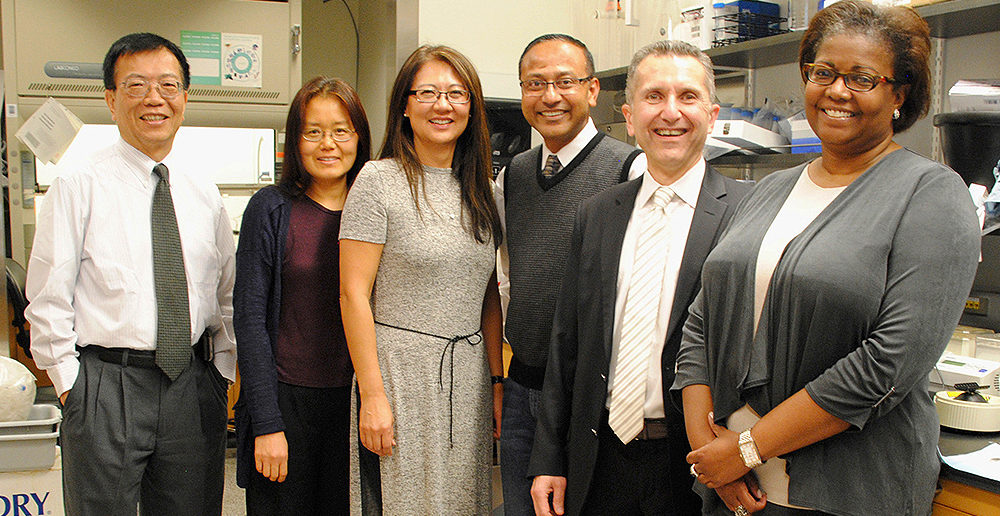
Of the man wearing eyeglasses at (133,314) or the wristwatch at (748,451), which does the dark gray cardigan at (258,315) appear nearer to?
the man wearing eyeglasses at (133,314)

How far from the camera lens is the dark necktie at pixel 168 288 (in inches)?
73.8

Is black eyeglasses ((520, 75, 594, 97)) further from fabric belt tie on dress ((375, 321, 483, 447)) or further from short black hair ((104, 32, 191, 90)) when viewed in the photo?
short black hair ((104, 32, 191, 90))

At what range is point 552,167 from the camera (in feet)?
6.24

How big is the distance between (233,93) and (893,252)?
314 cm

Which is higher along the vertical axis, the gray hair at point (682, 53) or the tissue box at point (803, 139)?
the gray hair at point (682, 53)

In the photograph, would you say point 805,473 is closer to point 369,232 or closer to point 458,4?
point 369,232

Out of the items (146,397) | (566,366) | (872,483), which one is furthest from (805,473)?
(146,397)

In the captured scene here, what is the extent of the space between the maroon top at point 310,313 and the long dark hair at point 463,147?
10.7 inches

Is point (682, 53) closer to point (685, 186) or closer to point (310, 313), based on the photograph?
point (685, 186)

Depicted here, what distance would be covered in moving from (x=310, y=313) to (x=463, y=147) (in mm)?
556

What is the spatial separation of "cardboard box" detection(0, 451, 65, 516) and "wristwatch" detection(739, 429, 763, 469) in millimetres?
1881

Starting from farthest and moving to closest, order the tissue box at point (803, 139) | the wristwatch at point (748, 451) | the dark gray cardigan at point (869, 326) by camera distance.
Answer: the tissue box at point (803, 139), the wristwatch at point (748, 451), the dark gray cardigan at point (869, 326)

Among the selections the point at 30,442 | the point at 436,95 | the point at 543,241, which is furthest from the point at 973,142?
the point at 30,442

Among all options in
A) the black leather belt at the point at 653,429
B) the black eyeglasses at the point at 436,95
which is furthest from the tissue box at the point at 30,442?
the black leather belt at the point at 653,429
